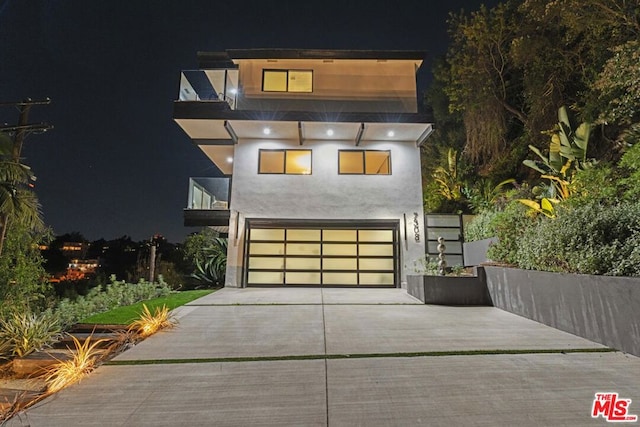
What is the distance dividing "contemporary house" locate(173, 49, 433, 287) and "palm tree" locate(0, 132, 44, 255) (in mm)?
3965

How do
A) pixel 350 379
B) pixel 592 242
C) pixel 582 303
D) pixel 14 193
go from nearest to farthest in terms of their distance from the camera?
pixel 350 379 → pixel 582 303 → pixel 592 242 → pixel 14 193

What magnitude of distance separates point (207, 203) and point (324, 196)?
3805 mm

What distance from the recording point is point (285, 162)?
10195mm

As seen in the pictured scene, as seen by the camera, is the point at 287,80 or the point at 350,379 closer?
the point at 350,379

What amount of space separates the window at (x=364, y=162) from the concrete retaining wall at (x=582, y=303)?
562 centimetres

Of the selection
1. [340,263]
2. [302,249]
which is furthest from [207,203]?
[340,263]

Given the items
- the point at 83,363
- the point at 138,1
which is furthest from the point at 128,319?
the point at 138,1

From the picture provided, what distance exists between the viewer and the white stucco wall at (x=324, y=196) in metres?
9.73

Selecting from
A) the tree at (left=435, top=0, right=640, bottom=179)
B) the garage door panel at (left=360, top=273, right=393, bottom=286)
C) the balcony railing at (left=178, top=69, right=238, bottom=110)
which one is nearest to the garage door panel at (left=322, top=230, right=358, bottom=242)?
the garage door panel at (left=360, top=273, right=393, bottom=286)

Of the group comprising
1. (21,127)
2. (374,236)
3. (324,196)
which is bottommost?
(374,236)

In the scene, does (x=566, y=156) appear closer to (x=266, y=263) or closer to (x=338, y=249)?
(x=338, y=249)

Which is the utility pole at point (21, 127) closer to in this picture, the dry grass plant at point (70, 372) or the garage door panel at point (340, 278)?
the dry grass plant at point (70, 372)

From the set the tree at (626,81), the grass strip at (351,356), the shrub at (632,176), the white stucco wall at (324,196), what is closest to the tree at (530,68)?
the tree at (626,81)

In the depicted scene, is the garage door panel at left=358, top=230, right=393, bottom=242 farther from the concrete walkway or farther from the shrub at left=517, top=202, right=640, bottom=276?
Result: the concrete walkway
